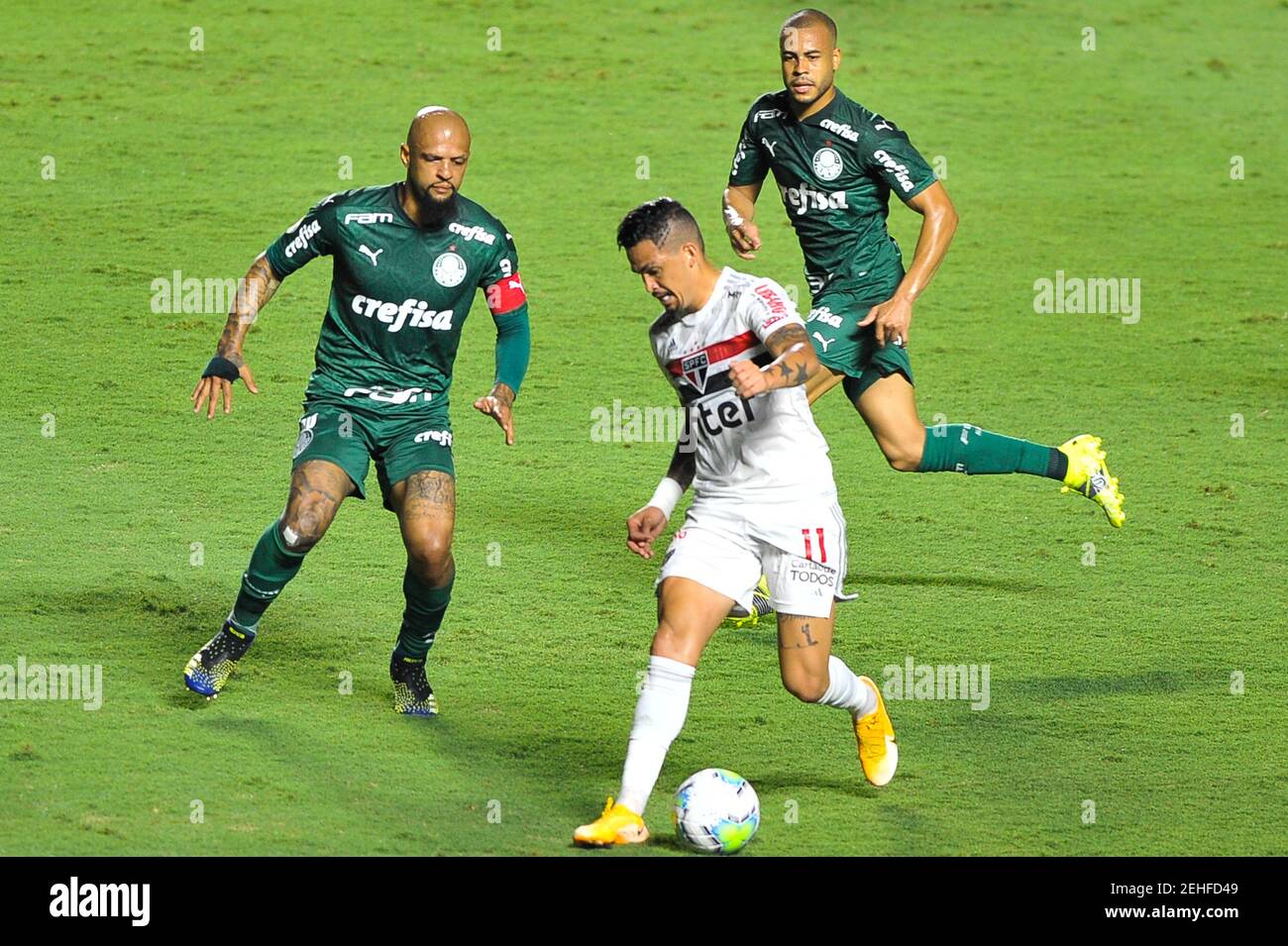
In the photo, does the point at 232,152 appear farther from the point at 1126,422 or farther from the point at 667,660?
the point at 667,660

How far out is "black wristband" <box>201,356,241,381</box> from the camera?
654 centimetres

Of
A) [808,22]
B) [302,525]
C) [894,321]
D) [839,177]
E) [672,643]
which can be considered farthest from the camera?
[839,177]

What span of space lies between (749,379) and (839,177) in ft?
9.10

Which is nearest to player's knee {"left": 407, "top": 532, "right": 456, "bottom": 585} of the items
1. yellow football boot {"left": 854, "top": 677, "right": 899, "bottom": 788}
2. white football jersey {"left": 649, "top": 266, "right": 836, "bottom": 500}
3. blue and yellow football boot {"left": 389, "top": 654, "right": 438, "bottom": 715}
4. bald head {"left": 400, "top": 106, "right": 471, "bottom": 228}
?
blue and yellow football boot {"left": 389, "top": 654, "right": 438, "bottom": 715}

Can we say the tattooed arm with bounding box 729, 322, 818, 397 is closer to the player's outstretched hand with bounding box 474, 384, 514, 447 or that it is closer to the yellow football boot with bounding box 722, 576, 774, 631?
the player's outstretched hand with bounding box 474, 384, 514, 447

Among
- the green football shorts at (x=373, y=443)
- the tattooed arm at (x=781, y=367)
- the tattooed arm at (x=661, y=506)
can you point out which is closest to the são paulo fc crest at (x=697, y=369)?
the tattooed arm at (x=781, y=367)

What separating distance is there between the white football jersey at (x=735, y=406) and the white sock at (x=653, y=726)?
630mm

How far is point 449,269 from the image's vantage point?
6.66 metres

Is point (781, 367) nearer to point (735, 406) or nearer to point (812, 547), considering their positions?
point (735, 406)

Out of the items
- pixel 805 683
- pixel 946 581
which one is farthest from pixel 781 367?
pixel 946 581

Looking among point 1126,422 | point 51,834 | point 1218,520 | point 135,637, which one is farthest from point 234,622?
point 1126,422

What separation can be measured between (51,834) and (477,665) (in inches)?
84.2

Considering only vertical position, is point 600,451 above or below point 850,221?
below

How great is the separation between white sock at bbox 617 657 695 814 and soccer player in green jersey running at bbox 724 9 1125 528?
2.32 metres
